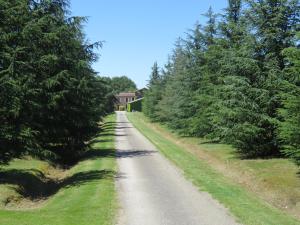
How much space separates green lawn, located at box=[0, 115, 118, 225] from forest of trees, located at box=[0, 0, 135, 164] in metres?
1.13

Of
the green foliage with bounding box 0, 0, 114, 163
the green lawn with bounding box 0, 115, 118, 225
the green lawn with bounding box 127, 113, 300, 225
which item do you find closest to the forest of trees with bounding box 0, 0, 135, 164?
the green foliage with bounding box 0, 0, 114, 163

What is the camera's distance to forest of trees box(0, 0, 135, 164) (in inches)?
635

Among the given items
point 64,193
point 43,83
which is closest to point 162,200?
point 64,193

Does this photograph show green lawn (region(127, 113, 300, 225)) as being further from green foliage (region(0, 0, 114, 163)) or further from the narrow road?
green foliage (region(0, 0, 114, 163))

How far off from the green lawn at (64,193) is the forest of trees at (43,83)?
113 centimetres

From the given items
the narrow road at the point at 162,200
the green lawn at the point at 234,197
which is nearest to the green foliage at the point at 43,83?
the narrow road at the point at 162,200

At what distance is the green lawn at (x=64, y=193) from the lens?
11273 mm

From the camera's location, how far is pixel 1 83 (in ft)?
50.5

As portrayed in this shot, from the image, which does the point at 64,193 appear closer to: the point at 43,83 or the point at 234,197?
the point at 234,197

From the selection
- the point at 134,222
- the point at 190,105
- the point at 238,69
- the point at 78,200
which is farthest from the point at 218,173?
the point at 190,105

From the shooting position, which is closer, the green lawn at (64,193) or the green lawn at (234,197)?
the green lawn at (64,193)

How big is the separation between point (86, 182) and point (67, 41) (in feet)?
31.1

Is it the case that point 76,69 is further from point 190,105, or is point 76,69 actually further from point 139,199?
point 190,105

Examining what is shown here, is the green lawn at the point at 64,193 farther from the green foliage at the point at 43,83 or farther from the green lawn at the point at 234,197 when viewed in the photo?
the green lawn at the point at 234,197
